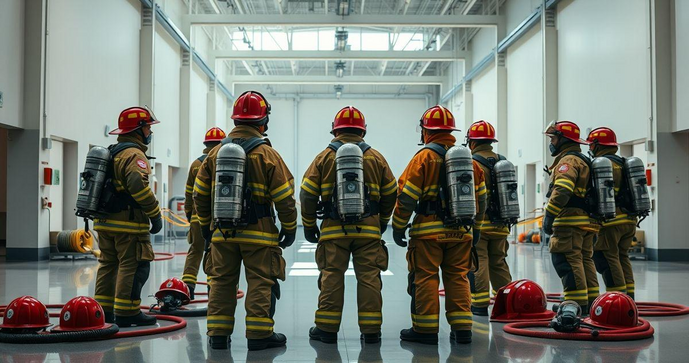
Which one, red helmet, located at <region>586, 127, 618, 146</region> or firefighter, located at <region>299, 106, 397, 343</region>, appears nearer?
firefighter, located at <region>299, 106, 397, 343</region>

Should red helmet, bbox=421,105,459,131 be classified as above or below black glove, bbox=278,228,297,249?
above

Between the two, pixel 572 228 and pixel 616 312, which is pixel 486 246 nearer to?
pixel 572 228

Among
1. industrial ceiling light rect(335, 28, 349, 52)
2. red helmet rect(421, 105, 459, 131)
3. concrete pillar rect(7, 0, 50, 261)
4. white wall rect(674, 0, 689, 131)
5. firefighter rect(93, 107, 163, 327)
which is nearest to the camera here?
red helmet rect(421, 105, 459, 131)

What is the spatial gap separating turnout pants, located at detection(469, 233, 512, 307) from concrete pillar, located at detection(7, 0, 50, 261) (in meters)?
9.25

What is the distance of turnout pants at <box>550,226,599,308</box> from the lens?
6465mm

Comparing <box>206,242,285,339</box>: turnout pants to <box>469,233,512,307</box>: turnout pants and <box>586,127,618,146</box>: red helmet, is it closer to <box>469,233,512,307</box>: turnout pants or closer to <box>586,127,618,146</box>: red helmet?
<box>469,233,512,307</box>: turnout pants

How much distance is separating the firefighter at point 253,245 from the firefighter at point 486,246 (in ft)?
7.70

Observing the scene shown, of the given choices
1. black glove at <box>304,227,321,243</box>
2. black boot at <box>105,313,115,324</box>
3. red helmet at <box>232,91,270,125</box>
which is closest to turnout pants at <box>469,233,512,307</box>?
black glove at <box>304,227,321,243</box>

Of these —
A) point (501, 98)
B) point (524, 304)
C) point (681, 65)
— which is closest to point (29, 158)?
point (524, 304)

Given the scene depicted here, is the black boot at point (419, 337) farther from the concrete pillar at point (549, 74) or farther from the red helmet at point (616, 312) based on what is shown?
the concrete pillar at point (549, 74)

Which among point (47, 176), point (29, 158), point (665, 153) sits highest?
point (665, 153)

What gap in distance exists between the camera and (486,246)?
6.80m

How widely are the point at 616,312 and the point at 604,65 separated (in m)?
10.9

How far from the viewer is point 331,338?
5.34m
